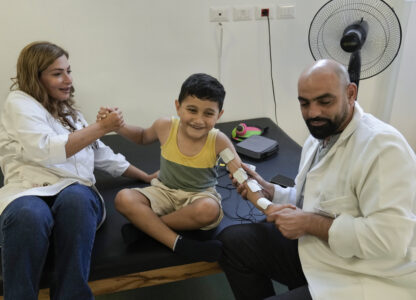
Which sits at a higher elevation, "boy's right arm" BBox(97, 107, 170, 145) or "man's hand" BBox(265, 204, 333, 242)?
"boy's right arm" BBox(97, 107, 170, 145)

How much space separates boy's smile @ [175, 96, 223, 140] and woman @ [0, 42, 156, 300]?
0.95 ft

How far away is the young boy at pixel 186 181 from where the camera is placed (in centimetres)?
137

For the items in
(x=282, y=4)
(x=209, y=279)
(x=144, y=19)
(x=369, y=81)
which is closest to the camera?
(x=209, y=279)

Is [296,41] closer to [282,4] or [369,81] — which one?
[282,4]

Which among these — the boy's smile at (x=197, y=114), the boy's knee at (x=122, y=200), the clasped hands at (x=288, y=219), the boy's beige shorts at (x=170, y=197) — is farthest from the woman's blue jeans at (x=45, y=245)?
the clasped hands at (x=288, y=219)

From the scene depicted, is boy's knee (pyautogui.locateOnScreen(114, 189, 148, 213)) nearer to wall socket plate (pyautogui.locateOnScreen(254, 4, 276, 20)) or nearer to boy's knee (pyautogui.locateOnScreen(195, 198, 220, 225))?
boy's knee (pyautogui.locateOnScreen(195, 198, 220, 225))

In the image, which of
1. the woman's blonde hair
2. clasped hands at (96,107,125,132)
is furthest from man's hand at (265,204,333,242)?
the woman's blonde hair

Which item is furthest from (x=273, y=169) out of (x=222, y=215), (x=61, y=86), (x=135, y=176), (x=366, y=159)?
(x=61, y=86)

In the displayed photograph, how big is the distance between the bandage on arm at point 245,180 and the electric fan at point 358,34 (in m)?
1.05

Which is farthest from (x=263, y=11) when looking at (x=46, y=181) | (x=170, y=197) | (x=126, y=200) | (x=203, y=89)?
(x=46, y=181)

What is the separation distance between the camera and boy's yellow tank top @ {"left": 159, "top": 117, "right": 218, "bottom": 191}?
1494 mm

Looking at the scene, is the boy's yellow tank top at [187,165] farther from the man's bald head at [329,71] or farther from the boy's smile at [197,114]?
the man's bald head at [329,71]

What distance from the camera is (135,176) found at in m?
1.86

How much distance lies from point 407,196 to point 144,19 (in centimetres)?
188
